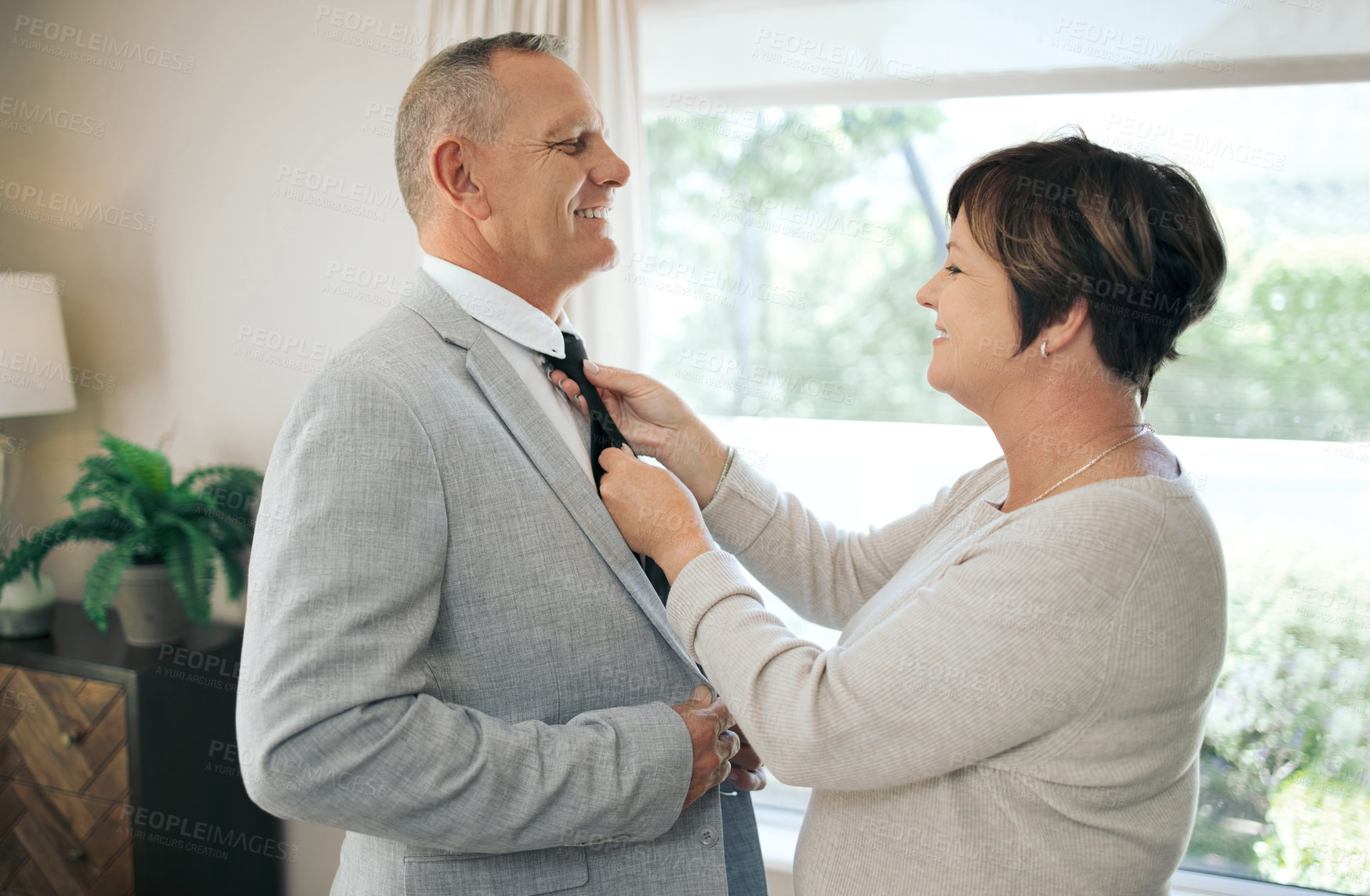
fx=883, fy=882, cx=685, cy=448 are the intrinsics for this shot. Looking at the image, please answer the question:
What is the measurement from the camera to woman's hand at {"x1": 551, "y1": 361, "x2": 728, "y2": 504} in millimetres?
1574

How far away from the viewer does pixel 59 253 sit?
9.16 feet

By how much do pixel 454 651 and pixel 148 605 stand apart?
1.61 m

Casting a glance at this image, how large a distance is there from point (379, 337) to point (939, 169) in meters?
1.75

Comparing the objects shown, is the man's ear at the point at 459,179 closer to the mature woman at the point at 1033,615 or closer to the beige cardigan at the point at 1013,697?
the mature woman at the point at 1033,615

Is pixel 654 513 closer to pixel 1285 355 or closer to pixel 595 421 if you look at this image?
pixel 595 421

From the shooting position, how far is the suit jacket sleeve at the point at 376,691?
0.99 meters

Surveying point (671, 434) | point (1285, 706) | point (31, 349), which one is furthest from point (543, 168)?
point (1285, 706)

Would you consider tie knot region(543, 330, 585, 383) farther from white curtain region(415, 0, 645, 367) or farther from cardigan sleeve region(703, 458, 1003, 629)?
white curtain region(415, 0, 645, 367)

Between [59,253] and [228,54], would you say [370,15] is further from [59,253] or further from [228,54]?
[59,253]

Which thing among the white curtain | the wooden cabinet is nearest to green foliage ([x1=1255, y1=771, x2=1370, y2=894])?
the white curtain

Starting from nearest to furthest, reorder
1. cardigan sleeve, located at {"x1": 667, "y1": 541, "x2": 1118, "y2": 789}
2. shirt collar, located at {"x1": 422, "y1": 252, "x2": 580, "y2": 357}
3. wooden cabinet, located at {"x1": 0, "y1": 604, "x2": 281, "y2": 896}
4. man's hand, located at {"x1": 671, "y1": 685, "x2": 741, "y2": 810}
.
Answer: cardigan sleeve, located at {"x1": 667, "y1": 541, "x2": 1118, "y2": 789}
man's hand, located at {"x1": 671, "y1": 685, "x2": 741, "y2": 810}
shirt collar, located at {"x1": 422, "y1": 252, "x2": 580, "y2": 357}
wooden cabinet, located at {"x1": 0, "y1": 604, "x2": 281, "y2": 896}

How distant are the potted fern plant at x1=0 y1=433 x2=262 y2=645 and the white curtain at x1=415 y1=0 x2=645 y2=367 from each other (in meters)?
1.13

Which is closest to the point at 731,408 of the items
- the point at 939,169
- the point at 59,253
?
the point at 939,169

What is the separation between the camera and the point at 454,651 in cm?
115
